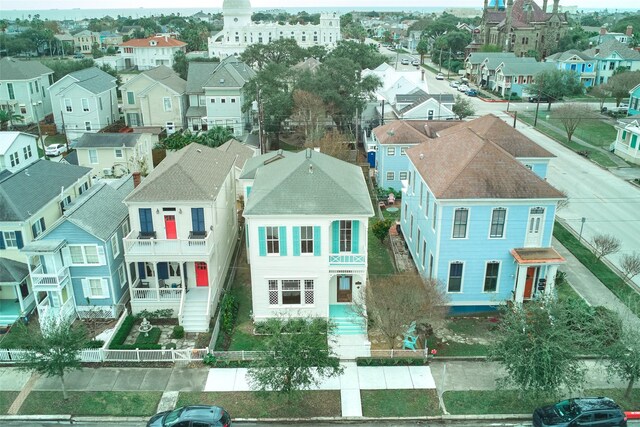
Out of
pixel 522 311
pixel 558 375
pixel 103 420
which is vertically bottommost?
pixel 103 420

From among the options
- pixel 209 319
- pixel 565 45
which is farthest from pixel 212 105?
pixel 565 45

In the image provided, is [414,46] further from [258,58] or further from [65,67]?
[65,67]

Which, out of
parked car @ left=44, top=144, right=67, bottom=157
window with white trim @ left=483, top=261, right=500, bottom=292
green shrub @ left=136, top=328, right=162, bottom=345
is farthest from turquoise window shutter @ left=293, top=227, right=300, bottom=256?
parked car @ left=44, top=144, right=67, bottom=157

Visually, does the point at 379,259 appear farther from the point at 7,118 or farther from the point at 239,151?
the point at 7,118

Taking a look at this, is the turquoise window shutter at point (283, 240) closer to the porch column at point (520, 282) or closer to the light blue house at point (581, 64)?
the porch column at point (520, 282)

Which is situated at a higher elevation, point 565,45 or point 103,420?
point 565,45
